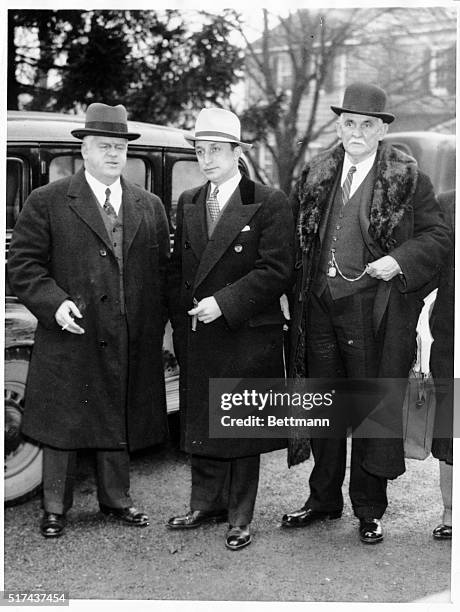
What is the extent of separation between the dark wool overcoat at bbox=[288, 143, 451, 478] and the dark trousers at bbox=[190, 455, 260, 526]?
216mm

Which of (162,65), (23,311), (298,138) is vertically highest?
(162,65)

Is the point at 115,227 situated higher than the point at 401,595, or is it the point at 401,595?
the point at 115,227

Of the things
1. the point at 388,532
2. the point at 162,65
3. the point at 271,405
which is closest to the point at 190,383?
the point at 271,405

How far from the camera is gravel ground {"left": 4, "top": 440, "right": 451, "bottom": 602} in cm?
336

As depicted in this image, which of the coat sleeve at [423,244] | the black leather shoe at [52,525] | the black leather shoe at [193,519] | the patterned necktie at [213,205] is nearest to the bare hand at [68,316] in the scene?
the patterned necktie at [213,205]

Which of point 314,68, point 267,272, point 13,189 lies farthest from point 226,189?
point 13,189

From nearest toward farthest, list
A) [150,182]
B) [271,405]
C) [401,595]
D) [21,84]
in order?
1. [401,595]
2. [271,405]
3. [21,84]
4. [150,182]

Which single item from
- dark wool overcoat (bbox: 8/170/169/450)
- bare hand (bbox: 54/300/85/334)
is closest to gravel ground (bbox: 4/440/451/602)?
dark wool overcoat (bbox: 8/170/169/450)

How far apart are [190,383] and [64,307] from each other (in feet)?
2.02

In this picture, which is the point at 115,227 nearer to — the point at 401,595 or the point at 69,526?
the point at 69,526

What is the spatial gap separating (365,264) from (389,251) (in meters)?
0.11

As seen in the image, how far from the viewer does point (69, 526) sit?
3.81 m

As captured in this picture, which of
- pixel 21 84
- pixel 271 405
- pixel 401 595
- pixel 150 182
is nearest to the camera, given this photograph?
pixel 401 595

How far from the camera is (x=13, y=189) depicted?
383 centimetres
